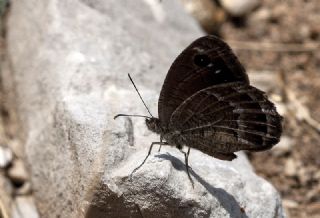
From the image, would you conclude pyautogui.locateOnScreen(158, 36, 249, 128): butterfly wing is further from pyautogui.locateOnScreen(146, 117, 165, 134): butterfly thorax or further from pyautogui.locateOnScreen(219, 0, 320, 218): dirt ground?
pyautogui.locateOnScreen(219, 0, 320, 218): dirt ground

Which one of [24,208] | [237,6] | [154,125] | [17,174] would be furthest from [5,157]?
[237,6]

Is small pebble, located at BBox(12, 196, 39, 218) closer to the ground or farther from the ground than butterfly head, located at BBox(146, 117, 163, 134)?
closer to the ground

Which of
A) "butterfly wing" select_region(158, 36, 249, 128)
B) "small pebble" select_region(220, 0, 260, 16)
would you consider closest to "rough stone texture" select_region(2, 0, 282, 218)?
"butterfly wing" select_region(158, 36, 249, 128)

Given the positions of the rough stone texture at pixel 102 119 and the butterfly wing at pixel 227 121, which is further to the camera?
the butterfly wing at pixel 227 121

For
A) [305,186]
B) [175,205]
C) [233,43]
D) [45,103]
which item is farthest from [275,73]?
[175,205]

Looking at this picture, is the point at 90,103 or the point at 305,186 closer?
the point at 90,103

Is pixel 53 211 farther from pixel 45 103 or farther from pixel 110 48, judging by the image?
pixel 110 48

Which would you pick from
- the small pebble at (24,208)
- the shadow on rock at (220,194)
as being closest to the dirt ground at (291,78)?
the shadow on rock at (220,194)

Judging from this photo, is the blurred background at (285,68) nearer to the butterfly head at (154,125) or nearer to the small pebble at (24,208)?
the small pebble at (24,208)

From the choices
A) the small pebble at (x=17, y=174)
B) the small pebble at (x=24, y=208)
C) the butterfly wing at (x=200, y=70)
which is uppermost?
the butterfly wing at (x=200, y=70)
